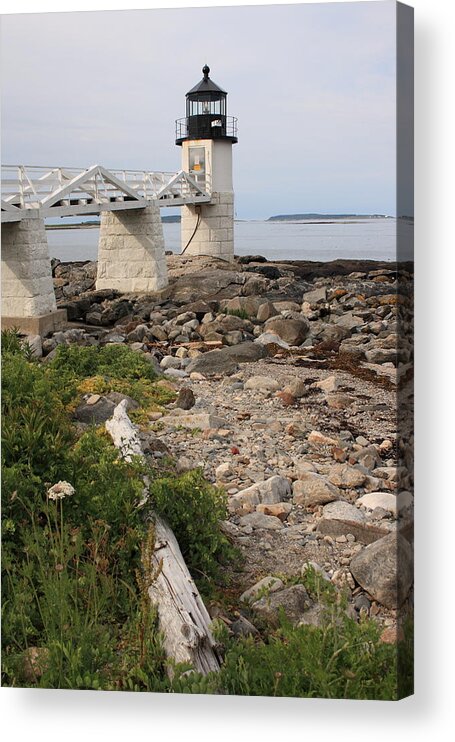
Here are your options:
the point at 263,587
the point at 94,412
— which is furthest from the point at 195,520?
the point at 94,412

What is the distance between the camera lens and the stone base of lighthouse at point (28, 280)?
531 cm

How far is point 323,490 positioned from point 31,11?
2.95 m

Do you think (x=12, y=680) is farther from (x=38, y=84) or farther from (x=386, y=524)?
(x=38, y=84)

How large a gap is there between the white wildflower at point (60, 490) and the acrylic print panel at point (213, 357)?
0.06ft

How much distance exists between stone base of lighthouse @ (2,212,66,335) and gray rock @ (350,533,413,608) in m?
2.21

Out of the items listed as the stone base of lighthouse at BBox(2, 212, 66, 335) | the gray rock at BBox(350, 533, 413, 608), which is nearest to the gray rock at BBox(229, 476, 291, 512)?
the gray rock at BBox(350, 533, 413, 608)

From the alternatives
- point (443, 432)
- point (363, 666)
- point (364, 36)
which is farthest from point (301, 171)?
point (363, 666)

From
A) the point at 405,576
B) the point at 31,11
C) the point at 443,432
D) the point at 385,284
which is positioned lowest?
the point at 405,576

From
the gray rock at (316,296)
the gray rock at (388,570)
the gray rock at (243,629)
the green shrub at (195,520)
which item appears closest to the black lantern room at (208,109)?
the gray rock at (316,296)

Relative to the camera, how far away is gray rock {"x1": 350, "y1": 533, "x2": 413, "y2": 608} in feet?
15.0

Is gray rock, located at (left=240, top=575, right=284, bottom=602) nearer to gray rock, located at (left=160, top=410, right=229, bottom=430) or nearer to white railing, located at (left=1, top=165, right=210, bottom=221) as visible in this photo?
gray rock, located at (left=160, top=410, right=229, bottom=430)

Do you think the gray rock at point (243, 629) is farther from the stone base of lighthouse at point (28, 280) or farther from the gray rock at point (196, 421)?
the stone base of lighthouse at point (28, 280)

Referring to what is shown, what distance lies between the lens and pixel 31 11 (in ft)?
17.1

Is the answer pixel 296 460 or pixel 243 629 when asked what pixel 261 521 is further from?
pixel 243 629
